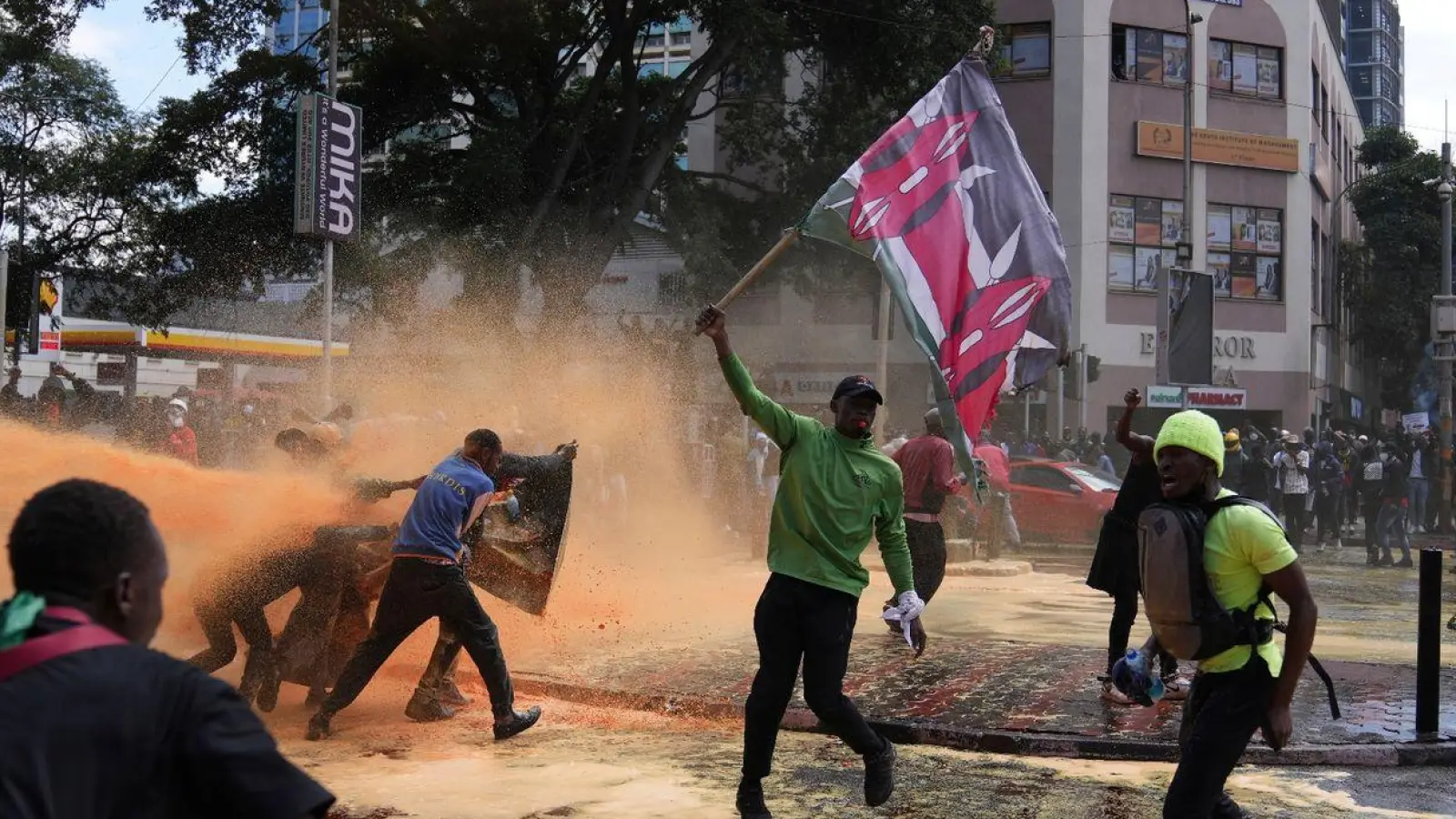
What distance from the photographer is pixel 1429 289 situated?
48.9 meters

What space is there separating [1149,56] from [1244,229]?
5089 mm

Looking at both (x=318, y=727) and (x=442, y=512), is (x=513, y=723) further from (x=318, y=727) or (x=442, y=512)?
(x=442, y=512)

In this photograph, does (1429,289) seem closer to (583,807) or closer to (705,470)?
(705,470)

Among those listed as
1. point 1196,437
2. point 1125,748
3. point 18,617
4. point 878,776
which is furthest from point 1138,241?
point 18,617

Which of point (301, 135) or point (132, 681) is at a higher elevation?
point (301, 135)

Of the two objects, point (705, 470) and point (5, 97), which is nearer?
point (705, 470)

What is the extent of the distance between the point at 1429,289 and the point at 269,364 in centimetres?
3840

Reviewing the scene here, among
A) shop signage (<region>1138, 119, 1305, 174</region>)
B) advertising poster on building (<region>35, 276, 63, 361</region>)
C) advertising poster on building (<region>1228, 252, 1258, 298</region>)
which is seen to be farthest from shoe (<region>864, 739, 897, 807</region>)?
advertising poster on building (<region>1228, 252, 1258, 298</region>)

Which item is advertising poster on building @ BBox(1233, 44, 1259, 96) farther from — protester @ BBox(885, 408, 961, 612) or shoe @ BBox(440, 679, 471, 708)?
shoe @ BBox(440, 679, 471, 708)

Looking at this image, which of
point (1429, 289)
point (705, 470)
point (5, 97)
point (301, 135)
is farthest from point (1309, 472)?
point (1429, 289)

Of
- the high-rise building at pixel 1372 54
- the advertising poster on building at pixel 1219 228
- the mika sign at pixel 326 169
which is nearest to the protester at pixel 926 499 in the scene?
the mika sign at pixel 326 169

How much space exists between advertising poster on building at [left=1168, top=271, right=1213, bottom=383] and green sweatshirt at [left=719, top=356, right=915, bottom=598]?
1424 cm

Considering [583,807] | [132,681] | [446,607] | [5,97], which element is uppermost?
[5,97]

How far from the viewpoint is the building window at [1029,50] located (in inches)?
1378
